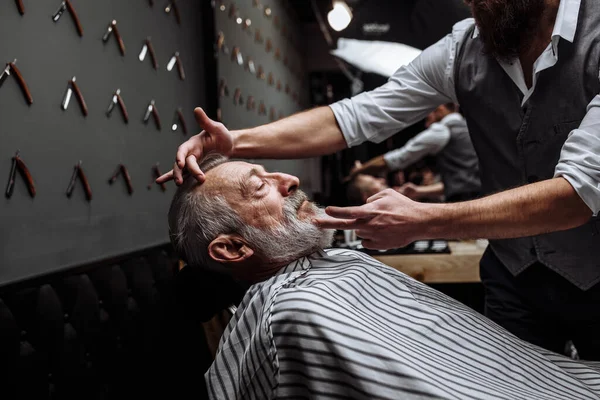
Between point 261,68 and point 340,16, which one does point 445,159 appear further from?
point 340,16

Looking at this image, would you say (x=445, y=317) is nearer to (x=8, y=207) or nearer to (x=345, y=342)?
(x=345, y=342)

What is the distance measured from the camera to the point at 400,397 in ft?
3.42

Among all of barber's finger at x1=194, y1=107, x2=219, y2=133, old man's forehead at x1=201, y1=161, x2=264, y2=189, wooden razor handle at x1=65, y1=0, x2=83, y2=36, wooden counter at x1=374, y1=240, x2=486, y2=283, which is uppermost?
wooden razor handle at x1=65, y1=0, x2=83, y2=36

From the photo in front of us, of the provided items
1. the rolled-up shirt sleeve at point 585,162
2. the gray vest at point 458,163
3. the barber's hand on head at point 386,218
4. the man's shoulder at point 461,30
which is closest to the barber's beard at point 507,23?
the man's shoulder at point 461,30

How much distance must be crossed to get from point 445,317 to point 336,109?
0.83 metres

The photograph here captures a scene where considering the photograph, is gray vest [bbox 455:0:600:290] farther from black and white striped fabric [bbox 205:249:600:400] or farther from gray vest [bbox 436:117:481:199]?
gray vest [bbox 436:117:481:199]

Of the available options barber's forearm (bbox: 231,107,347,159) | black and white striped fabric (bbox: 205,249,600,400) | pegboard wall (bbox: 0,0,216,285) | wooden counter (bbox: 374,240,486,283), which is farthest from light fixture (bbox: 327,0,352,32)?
black and white striped fabric (bbox: 205,249,600,400)

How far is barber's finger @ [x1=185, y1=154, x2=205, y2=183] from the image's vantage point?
146 cm

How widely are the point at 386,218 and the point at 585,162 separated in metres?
0.47

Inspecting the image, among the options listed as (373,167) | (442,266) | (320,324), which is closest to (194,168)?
(320,324)

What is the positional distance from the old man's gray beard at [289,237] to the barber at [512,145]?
0.62ft

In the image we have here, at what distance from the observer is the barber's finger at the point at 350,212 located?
1.24m

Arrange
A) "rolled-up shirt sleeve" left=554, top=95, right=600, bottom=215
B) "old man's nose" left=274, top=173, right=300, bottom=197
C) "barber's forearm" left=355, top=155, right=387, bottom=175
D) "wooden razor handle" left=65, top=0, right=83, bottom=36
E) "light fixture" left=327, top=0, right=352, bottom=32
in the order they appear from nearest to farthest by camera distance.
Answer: "rolled-up shirt sleeve" left=554, top=95, right=600, bottom=215, "old man's nose" left=274, top=173, right=300, bottom=197, "wooden razor handle" left=65, top=0, right=83, bottom=36, "barber's forearm" left=355, top=155, right=387, bottom=175, "light fixture" left=327, top=0, right=352, bottom=32

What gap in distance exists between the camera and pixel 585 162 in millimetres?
1244
